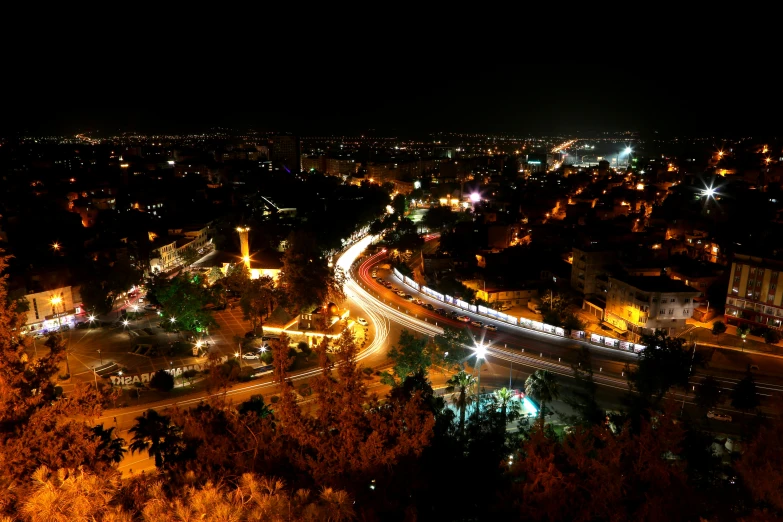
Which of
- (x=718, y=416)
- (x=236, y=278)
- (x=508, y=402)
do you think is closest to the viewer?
(x=508, y=402)

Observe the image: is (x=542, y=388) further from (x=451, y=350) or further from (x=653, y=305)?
(x=653, y=305)

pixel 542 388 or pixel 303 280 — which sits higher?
pixel 303 280

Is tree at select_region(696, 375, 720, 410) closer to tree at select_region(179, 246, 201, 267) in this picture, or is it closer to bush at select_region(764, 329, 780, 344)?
bush at select_region(764, 329, 780, 344)

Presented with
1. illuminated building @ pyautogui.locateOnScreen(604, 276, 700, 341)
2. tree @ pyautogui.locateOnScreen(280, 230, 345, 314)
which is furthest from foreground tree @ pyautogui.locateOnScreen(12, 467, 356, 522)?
illuminated building @ pyautogui.locateOnScreen(604, 276, 700, 341)

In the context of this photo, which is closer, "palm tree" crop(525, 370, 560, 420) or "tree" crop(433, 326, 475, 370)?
"palm tree" crop(525, 370, 560, 420)

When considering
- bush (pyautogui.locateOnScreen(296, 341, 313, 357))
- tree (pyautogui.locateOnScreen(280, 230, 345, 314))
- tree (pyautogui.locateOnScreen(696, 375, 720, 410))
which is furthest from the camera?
tree (pyautogui.locateOnScreen(280, 230, 345, 314))

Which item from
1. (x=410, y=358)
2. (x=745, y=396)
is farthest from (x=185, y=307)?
(x=745, y=396)
